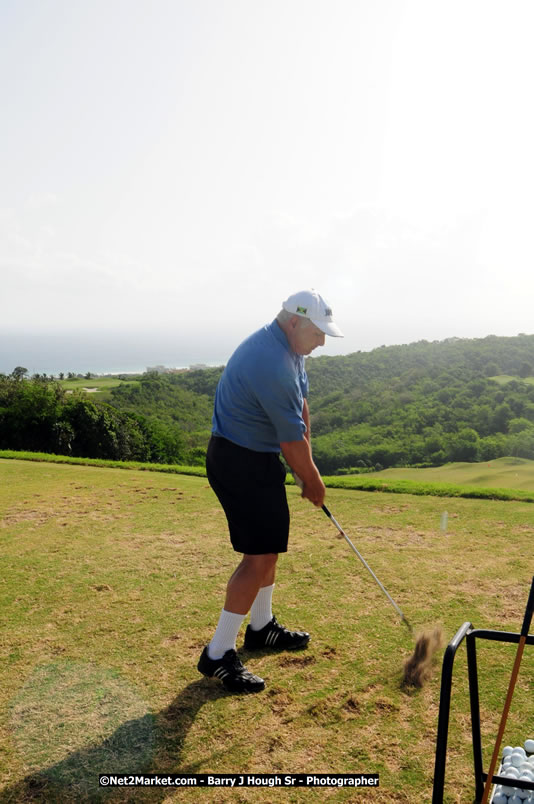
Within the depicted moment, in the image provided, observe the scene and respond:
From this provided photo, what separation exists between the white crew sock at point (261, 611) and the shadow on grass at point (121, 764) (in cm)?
72

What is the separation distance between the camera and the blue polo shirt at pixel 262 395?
2941mm

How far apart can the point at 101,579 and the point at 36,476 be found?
15.9 ft

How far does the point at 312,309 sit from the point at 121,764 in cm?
239

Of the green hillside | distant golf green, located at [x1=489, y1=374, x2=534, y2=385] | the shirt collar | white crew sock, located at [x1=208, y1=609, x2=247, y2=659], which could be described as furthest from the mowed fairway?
distant golf green, located at [x1=489, y1=374, x2=534, y2=385]

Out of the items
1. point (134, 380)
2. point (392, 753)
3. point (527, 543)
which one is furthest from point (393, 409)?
point (392, 753)

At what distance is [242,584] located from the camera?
314cm

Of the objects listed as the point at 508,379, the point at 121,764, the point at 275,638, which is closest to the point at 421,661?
the point at 275,638

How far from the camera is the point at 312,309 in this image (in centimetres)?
310

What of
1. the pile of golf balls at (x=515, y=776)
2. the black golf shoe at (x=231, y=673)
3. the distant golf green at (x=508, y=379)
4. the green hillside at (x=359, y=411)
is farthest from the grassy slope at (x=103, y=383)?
the pile of golf balls at (x=515, y=776)

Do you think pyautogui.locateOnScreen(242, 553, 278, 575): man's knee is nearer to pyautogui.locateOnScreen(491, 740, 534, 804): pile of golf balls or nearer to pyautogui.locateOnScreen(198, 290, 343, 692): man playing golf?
pyautogui.locateOnScreen(198, 290, 343, 692): man playing golf

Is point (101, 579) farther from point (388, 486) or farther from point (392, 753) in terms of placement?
point (388, 486)

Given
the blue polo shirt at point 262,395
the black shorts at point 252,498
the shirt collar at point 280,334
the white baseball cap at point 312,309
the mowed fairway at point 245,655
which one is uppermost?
the white baseball cap at point 312,309

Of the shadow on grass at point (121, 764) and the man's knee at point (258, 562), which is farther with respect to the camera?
the man's knee at point (258, 562)

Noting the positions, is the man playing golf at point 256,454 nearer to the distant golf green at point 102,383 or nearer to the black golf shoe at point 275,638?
the black golf shoe at point 275,638
